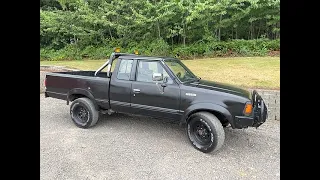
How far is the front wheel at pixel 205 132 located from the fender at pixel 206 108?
8 centimetres

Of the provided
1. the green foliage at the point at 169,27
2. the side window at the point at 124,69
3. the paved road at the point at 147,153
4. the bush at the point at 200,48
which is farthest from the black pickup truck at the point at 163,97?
the green foliage at the point at 169,27

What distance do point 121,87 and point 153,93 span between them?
27.6 inches

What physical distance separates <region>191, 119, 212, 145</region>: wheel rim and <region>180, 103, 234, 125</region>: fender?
0.65ft

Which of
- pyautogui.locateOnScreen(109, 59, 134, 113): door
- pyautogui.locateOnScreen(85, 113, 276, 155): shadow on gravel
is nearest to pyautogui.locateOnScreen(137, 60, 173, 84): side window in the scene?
pyautogui.locateOnScreen(109, 59, 134, 113): door

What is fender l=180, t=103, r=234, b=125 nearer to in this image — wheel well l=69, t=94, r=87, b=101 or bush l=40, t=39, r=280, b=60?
wheel well l=69, t=94, r=87, b=101

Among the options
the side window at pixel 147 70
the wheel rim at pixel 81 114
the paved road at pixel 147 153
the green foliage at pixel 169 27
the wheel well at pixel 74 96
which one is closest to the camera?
the paved road at pixel 147 153

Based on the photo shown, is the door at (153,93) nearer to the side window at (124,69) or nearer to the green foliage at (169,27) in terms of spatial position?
the side window at (124,69)

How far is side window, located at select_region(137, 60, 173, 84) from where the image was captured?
4.70 meters

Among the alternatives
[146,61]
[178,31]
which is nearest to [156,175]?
[146,61]

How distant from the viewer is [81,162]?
12.4 feet

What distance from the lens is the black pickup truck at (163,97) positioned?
4.03 metres
